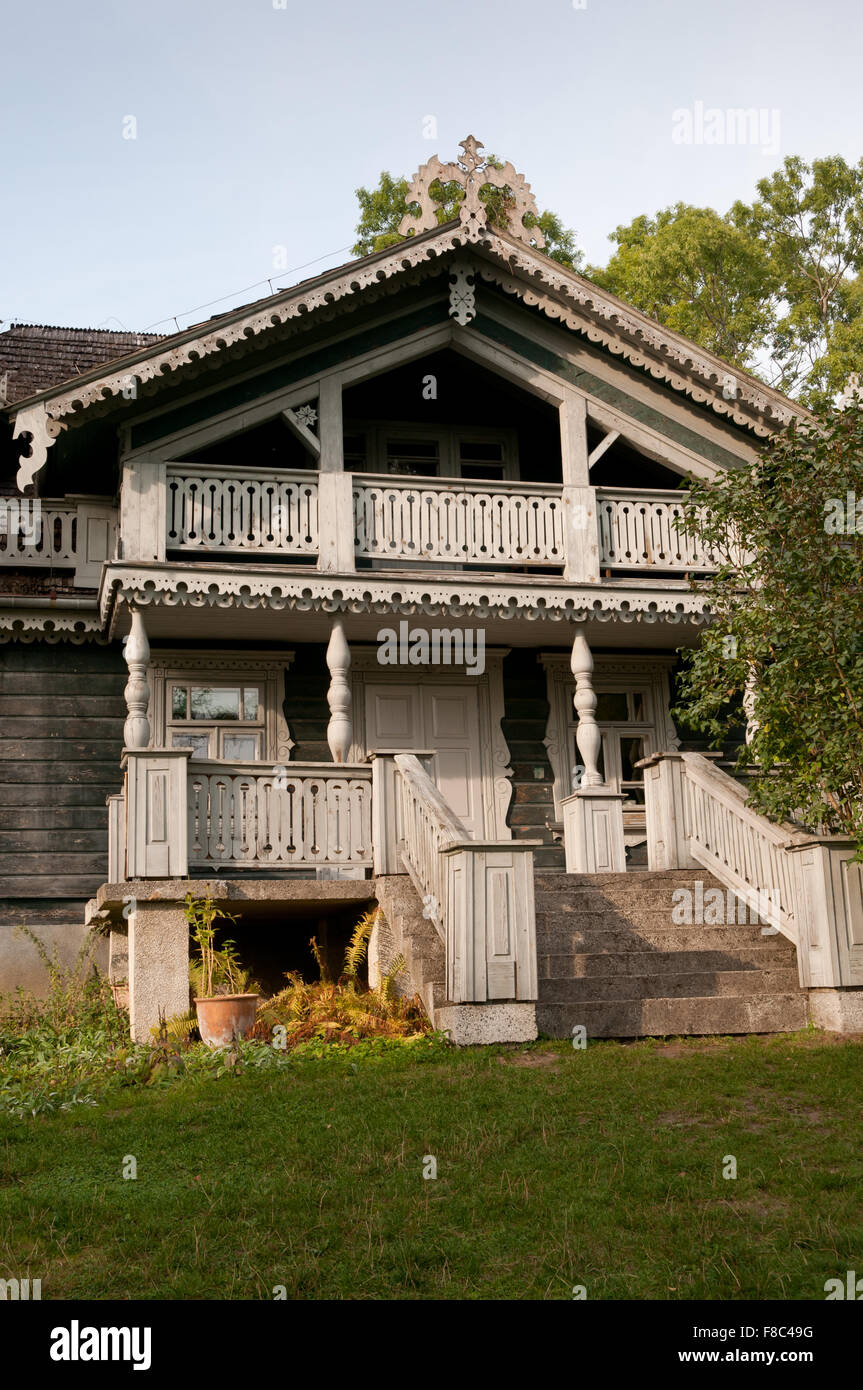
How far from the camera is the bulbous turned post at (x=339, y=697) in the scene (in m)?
13.8

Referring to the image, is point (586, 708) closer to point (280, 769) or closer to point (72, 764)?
point (280, 769)

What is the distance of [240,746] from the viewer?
15836 millimetres

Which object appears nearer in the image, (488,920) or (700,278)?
(488,920)

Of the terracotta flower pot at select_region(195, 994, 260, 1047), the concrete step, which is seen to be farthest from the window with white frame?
the terracotta flower pot at select_region(195, 994, 260, 1047)

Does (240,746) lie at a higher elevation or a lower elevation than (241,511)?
lower

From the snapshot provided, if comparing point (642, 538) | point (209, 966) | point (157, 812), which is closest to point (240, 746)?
point (157, 812)

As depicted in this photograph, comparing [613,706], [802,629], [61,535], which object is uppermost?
[61,535]

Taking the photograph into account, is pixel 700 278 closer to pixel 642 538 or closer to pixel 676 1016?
pixel 642 538

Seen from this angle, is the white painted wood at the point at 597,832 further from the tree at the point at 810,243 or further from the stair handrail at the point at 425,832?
the tree at the point at 810,243

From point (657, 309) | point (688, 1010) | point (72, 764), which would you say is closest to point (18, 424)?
point (72, 764)

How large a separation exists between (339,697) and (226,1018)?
188 inches

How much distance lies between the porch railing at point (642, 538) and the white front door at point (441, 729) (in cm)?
241

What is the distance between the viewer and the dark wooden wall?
49.0ft

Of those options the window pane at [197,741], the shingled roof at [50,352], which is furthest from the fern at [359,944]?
the shingled roof at [50,352]
